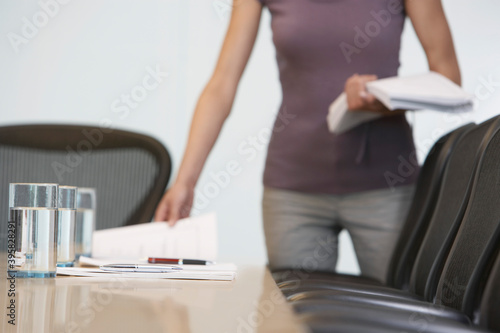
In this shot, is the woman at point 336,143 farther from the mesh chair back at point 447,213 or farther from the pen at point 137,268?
the pen at point 137,268

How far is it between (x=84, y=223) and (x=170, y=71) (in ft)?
7.50

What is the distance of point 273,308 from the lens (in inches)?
23.1

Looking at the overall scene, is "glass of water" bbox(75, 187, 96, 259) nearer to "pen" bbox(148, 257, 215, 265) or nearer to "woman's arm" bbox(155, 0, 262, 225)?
"pen" bbox(148, 257, 215, 265)

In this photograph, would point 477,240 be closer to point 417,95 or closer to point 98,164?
point 417,95

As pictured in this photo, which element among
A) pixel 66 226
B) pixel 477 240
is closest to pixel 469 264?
pixel 477 240

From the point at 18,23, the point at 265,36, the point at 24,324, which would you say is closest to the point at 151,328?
the point at 24,324

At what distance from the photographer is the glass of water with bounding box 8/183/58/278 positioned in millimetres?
818

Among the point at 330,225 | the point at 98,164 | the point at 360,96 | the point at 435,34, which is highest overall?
the point at 435,34

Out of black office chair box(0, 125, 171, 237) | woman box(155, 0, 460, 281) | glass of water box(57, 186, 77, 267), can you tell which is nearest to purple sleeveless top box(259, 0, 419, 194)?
woman box(155, 0, 460, 281)

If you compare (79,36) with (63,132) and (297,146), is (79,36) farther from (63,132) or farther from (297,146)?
(297,146)

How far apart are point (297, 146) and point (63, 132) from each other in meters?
0.67

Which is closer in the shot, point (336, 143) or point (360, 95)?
point (360, 95)

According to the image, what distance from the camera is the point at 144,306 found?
59 centimetres

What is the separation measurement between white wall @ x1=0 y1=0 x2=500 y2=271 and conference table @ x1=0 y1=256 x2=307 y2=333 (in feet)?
8.36
